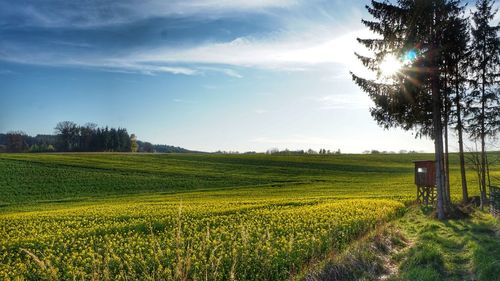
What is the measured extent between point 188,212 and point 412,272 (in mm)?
15598

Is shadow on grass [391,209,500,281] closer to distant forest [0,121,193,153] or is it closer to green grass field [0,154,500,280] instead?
green grass field [0,154,500,280]

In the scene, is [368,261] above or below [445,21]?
below

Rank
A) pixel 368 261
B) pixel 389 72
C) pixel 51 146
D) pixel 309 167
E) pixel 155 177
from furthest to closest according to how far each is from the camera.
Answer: pixel 51 146, pixel 309 167, pixel 155 177, pixel 389 72, pixel 368 261

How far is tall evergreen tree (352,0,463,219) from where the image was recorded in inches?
744

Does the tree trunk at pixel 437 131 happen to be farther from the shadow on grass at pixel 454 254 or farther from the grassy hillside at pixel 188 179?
the grassy hillside at pixel 188 179

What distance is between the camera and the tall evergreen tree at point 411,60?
18891 mm

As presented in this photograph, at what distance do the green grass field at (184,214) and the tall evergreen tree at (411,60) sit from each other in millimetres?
4871

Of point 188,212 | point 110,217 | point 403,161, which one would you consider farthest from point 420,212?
point 403,161

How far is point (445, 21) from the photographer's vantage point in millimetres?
19391

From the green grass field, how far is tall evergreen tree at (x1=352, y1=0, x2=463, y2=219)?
4.87m

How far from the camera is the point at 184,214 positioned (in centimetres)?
2197

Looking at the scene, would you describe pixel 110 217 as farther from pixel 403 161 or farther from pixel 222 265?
pixel 403 161

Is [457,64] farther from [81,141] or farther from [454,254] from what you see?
[81,141]

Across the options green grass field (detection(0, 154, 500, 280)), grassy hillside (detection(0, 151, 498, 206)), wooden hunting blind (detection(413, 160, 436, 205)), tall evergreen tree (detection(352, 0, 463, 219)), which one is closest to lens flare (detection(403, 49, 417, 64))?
tall evergreen tree (detection(352, 0, 463, 219))
